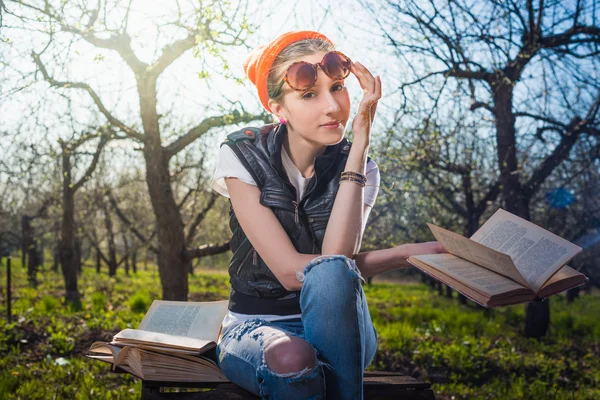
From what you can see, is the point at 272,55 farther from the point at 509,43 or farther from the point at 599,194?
the point at 599,194

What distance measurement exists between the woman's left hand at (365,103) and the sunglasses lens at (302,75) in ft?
0.61

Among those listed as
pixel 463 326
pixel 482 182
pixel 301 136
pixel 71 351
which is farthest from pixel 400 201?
pixel 301 136

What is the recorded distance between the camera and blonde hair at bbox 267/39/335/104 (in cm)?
225

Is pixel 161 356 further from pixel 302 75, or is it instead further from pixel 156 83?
pixel 156 83

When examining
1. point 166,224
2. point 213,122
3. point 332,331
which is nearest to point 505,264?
point 332,331

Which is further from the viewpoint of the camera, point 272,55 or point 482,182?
point 482,182

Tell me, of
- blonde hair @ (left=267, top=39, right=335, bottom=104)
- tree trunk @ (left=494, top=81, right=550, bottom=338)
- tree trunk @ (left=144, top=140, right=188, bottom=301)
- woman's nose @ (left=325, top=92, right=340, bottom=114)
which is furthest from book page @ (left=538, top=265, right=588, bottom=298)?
tree trunk @ (left=494, top=81, right=550, bottom=338)

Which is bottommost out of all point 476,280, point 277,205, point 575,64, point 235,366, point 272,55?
point 235,366

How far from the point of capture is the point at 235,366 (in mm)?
1867

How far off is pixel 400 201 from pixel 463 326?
238 centimetres

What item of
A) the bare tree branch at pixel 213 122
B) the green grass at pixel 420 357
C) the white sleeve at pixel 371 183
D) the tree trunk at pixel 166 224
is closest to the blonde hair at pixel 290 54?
the white sleeve at pixel 371 183

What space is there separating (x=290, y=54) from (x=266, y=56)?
11 centimetres

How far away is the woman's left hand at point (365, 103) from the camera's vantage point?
7.00 feet

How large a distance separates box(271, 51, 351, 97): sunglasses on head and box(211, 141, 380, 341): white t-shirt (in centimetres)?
33
